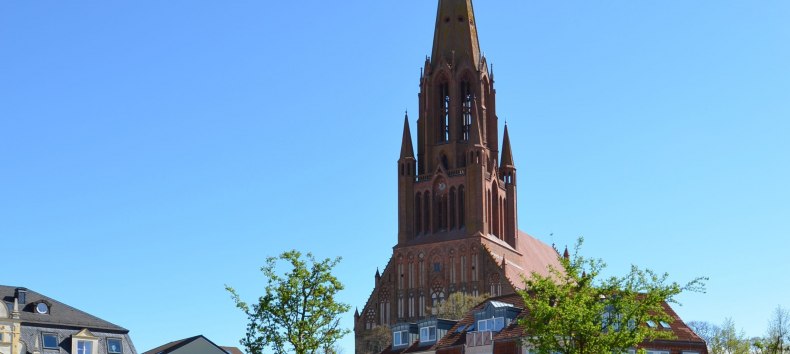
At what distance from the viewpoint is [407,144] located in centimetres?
14612

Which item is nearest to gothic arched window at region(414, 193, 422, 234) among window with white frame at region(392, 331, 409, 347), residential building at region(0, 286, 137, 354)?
window with white frame at region(392, 331, 409, 347)

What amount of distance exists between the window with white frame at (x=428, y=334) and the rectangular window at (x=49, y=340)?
24024 mm

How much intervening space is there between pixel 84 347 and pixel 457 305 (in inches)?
1876

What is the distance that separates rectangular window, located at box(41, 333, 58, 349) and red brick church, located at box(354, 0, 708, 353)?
5931cm

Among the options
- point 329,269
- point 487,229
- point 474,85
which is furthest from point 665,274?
point 474,85

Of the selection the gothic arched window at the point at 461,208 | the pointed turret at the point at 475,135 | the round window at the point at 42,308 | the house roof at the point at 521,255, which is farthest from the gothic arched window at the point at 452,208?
the round window at the point at 42,308

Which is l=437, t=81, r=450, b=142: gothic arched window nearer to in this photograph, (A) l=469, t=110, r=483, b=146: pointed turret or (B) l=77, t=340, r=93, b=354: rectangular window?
(A) l=469, t=110, r=483, b=146: pointed turret

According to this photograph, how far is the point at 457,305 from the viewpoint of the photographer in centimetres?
12300

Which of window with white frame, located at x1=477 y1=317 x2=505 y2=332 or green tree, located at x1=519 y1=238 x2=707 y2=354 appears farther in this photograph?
window with white frame, located at x1=477 y1=317 x2=505 y2=332

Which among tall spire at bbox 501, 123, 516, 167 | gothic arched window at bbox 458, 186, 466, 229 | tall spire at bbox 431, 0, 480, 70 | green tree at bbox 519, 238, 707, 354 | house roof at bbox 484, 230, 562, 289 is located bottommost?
green tree at bbox 519, 238, 707, 354

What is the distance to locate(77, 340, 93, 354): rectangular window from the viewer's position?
8306cm

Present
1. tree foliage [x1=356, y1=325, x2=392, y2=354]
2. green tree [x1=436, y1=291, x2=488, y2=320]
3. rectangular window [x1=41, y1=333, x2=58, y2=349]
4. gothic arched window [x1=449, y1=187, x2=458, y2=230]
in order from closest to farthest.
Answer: rectangular window [x1=41, y1=333, x2=58, y2=349], green tree [x1=436, y1=291, x2=488, y2=320], tree foliage [x1=356, y1=325, x2=392, y2=354], gothic arched window [x1=449, y1=187, x2=458, y2=230]

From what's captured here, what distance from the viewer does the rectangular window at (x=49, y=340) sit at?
81.7 m

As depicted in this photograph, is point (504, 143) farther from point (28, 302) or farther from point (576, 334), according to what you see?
point (576, 334)
